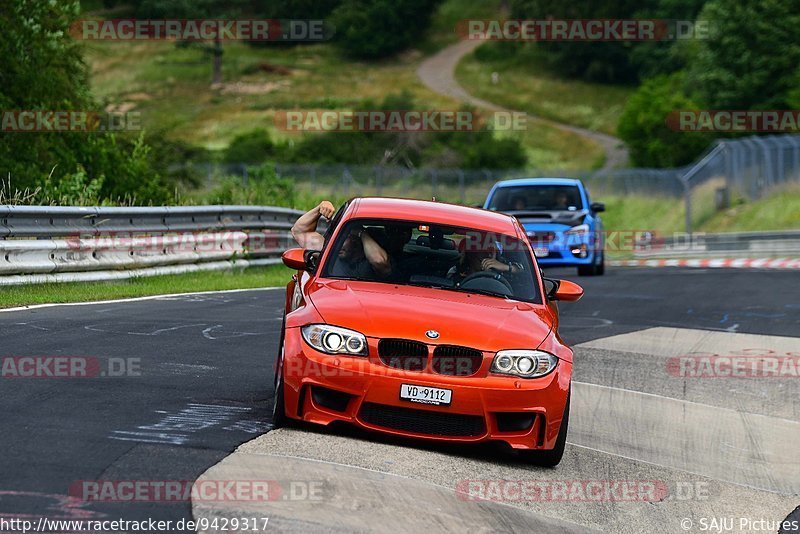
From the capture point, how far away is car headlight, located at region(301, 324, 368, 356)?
8.03 m

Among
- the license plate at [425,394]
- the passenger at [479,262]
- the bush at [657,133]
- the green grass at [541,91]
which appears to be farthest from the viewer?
the green grass at [541,91]

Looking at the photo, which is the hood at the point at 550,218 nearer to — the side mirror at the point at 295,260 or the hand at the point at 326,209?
the hand at the point at 326,209

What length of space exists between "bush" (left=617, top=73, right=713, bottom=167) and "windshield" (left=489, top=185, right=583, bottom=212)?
5474 cm

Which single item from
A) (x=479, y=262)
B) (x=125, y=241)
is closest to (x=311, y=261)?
(x=479, y=262)

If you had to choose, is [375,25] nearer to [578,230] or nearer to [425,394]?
[578,230]

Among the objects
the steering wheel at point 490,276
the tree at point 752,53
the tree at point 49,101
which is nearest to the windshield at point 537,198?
the tree at point 49,101

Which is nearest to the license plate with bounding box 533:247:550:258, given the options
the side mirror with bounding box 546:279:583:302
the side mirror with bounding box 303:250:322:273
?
the side mirror with bounding box 546:279:583:302

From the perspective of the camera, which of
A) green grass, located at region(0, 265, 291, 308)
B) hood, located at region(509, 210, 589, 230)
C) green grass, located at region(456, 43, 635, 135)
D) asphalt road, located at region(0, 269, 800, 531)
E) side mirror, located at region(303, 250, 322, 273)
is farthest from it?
green grass, located at region(456, 43, 635, 135)

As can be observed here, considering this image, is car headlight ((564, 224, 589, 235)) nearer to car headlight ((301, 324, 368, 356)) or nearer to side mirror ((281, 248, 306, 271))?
side mirror ((281, 248, 306, 271))

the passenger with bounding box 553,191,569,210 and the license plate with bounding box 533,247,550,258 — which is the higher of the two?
the passenger with bounding box 553,191,569,210

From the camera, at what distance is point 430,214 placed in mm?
9727

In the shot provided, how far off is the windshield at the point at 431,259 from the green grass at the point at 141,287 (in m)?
6.13

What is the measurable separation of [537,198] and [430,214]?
609 inches

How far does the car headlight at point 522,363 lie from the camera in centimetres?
815
